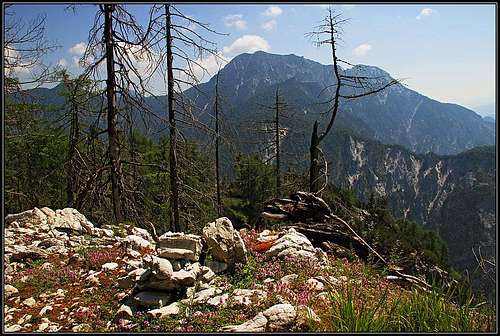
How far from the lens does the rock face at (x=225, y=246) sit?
19.6 ft

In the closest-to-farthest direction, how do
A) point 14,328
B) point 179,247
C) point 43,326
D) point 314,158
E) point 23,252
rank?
point 14,328 < point 43,326 < point 179,247 < point 23,252 < point 314,158

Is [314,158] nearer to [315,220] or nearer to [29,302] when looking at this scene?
[315,220]

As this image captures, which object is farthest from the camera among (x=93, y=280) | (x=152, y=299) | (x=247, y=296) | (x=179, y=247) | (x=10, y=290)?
(x=179, y=247)

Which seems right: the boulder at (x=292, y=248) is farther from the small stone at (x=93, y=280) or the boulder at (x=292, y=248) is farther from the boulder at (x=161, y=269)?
the small stone at (x=93, y=280)

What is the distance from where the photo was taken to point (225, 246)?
19.6 feet

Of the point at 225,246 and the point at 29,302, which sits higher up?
the point at 225,246

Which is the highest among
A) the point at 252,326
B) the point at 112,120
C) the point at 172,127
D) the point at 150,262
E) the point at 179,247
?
the point at 112,120

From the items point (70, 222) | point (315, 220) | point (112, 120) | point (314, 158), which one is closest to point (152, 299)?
point (70, 222)

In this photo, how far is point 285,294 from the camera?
4883mm

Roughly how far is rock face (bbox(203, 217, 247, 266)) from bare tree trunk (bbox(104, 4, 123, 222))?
4897 mm

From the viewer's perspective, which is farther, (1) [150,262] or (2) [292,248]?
(2) [292,248]

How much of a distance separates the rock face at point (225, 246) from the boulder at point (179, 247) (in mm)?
198

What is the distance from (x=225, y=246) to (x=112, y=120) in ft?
17.8

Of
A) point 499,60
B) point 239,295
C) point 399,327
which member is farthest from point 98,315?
point 499,60
